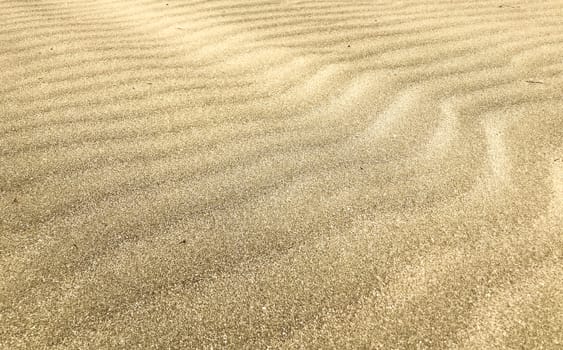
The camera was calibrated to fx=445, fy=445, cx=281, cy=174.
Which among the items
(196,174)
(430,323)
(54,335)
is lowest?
(430,323)

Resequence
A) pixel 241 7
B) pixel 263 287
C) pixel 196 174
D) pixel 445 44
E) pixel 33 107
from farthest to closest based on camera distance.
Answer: pixel 241 7
pixel 445 44
pixel 33 107
pixel 196 174
pixel 263 287

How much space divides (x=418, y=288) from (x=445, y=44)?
1977mm

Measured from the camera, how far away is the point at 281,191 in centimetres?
163

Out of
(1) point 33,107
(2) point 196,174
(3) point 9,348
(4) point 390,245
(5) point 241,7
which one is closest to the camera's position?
(3) point 9,348

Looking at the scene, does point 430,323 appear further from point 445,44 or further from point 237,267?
point 445,44

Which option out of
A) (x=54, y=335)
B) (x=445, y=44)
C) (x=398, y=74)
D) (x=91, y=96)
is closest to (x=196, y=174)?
(x=54, y=335)

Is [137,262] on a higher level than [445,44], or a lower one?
lower

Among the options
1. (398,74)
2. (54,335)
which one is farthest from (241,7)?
(54,335)

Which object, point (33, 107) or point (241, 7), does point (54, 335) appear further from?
point (241, 7)

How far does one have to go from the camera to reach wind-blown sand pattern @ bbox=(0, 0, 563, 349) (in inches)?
46.6

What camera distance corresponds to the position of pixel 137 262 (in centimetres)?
132

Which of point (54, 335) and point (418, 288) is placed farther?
point (418, 288)

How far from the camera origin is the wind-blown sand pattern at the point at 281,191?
1.18 meters

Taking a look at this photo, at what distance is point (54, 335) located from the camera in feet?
A: 3.69
